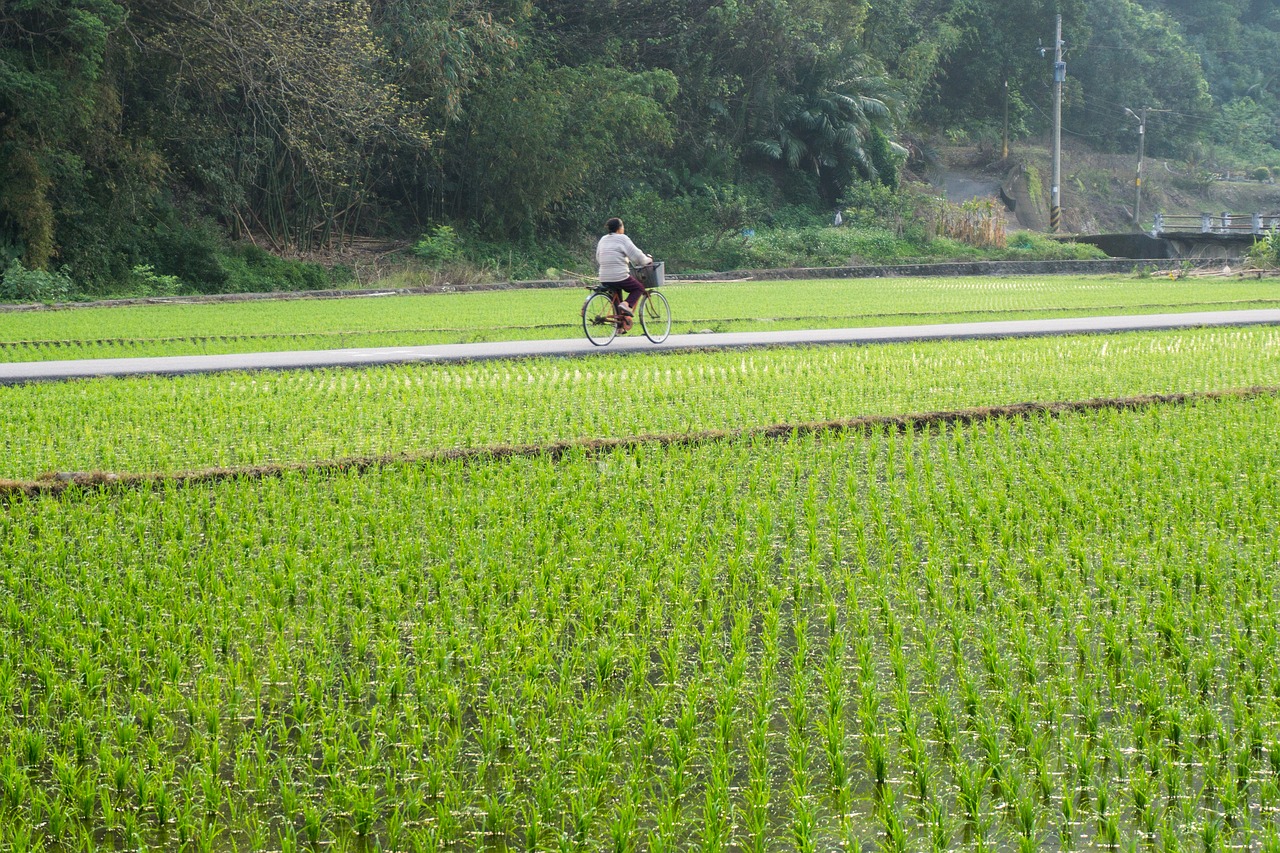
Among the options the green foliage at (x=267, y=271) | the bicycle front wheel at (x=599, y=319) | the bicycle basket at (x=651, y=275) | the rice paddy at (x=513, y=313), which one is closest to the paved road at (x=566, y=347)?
the bicycle front wheel at (x=599, y=319)

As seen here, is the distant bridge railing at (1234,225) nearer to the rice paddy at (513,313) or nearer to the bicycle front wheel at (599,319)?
the rice paddy at (513,313)

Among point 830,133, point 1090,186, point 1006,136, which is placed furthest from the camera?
point 1090,186

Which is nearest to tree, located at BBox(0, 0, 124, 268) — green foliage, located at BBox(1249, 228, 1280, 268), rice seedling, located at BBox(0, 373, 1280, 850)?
rice seedling, located at BBox(0, 373, 1280, 850)

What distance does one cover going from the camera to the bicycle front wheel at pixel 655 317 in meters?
13.5

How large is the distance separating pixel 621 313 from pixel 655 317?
0.70 metres

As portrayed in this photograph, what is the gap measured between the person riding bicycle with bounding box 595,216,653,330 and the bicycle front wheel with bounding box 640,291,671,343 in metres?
0.37

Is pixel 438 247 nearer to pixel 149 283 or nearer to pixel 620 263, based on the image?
pixel 149 283

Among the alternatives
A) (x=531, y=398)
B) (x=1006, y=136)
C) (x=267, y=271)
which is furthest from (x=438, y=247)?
(x=1006, y=136)

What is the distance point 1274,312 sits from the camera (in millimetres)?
17172

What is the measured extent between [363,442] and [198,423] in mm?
1422

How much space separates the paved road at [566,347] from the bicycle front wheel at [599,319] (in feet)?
0.44

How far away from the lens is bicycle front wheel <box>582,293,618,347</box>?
42.9 feet

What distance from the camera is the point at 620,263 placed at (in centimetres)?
1274

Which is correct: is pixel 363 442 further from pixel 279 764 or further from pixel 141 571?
pixel 279 764
